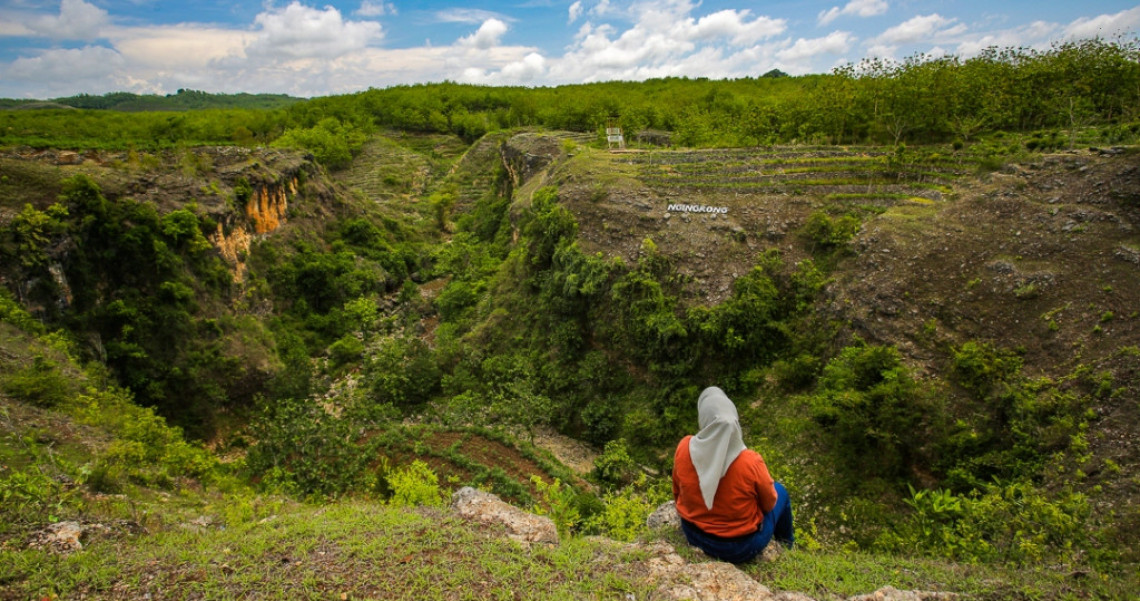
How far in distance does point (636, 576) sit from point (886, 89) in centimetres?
3387

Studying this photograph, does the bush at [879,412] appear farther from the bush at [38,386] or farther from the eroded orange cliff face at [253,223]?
the eroded orange cliff face at [253,223]

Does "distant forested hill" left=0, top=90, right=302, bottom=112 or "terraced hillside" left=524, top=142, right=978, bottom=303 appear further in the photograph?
"distant forested hill" left=0, top=90, right=302, bottom=112

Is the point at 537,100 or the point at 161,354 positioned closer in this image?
the point at 161,354

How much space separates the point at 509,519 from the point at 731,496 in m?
3.38

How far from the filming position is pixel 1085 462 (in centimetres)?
991

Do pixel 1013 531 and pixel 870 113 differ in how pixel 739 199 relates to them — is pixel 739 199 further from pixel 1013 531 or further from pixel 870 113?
pixel 1013 531

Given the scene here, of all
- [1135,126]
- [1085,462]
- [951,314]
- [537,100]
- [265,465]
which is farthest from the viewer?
[537,100]

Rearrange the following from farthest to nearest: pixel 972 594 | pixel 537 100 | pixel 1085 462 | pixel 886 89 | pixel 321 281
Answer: pixel 537 100
pixel 321 281
pixel 886 89
pixel 1085 462
pixel 972 594

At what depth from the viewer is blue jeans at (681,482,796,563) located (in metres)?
5.59

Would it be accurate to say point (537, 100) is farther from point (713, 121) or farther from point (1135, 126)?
point (1135, 126)

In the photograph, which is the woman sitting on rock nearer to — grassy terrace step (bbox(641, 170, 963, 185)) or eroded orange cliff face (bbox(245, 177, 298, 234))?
grassy terrace step (bbox(641, 170, 963, 185))

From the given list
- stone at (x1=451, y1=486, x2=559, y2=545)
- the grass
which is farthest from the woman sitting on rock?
stone at (x1=451, y1=486, x2=559, y2=545)

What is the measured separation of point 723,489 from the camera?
5.24 metres

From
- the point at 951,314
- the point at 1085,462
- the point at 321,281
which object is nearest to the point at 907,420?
the point at 1085,462
